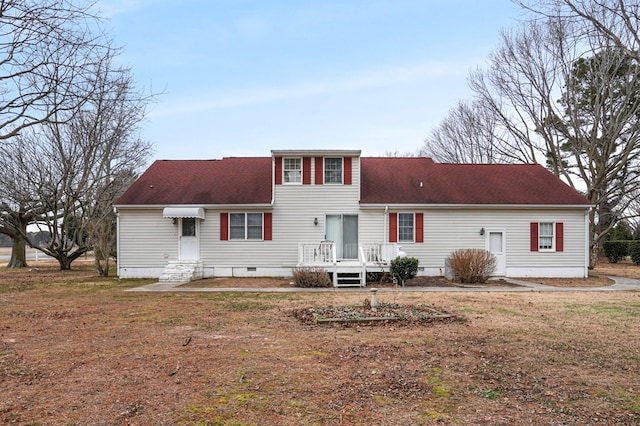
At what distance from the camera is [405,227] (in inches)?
730

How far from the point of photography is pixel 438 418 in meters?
4.07

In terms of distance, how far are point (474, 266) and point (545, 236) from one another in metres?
4.51

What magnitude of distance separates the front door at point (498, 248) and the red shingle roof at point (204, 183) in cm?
928


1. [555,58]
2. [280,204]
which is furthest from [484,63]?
[280,204]

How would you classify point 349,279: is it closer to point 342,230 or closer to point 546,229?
point 342,230

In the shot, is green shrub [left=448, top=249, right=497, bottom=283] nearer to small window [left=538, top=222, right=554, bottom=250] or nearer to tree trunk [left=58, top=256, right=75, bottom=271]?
small window [left=538, top=222, right=554, bottom=250]

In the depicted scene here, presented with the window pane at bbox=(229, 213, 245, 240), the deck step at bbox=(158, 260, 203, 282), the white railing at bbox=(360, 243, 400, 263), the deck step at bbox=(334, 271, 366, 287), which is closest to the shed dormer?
the window pane at bbox=(229, 213, 245, 240)

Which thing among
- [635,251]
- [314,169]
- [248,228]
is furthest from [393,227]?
[635,251]

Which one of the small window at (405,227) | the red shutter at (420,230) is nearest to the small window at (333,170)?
the small window at (405,227)

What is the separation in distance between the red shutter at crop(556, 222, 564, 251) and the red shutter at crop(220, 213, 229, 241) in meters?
13.7

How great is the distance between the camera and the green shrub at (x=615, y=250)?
31.0m

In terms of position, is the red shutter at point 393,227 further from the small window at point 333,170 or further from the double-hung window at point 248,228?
the double-hung window at point 248,228

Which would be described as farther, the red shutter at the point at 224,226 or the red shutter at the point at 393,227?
the red shutter at the point at 224,226

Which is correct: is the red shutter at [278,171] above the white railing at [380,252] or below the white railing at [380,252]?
above
